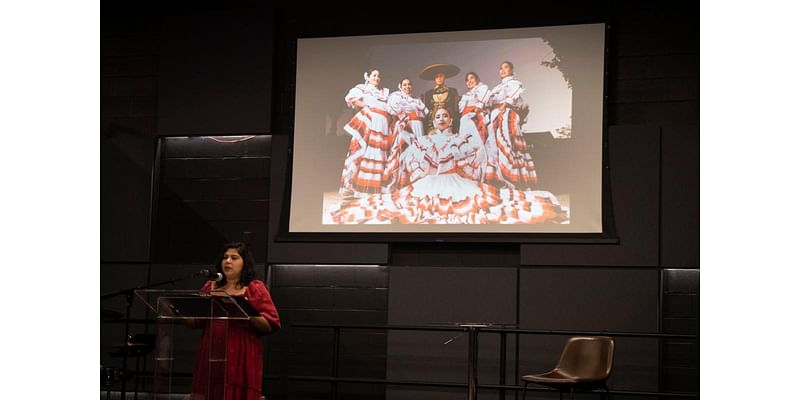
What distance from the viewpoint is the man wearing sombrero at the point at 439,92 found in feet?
23.2

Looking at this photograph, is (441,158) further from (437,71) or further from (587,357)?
(587,357)

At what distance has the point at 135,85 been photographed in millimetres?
7812

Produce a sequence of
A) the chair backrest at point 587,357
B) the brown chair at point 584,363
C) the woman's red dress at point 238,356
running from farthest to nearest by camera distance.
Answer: the chair backrest at point 587,357
the brown chair at point 584,363
the woman's red dress at point 238,356

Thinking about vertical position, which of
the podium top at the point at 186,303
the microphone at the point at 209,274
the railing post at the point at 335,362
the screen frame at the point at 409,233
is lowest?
the railing post at the point at 335,362

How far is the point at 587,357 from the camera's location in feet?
19.2

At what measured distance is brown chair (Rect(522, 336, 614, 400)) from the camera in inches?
218

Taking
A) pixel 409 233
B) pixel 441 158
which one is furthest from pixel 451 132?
pixel 409 233

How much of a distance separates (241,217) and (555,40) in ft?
9.88

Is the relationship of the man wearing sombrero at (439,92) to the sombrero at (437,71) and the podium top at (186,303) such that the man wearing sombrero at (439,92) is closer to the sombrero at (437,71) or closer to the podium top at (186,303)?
the sombrero at (437,71)

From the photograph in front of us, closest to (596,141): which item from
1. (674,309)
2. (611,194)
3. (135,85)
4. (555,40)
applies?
(611,194)

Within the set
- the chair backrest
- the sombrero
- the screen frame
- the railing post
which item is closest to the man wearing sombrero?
the sombrero

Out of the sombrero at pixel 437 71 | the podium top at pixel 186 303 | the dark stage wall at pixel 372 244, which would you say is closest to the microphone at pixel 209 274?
the podium top at pixel 186 303

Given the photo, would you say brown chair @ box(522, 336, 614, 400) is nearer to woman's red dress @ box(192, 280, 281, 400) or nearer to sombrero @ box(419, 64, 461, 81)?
woman's red dress @ box(192, 280, 281, 400)

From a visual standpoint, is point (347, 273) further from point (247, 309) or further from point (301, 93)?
point (247, 309)
